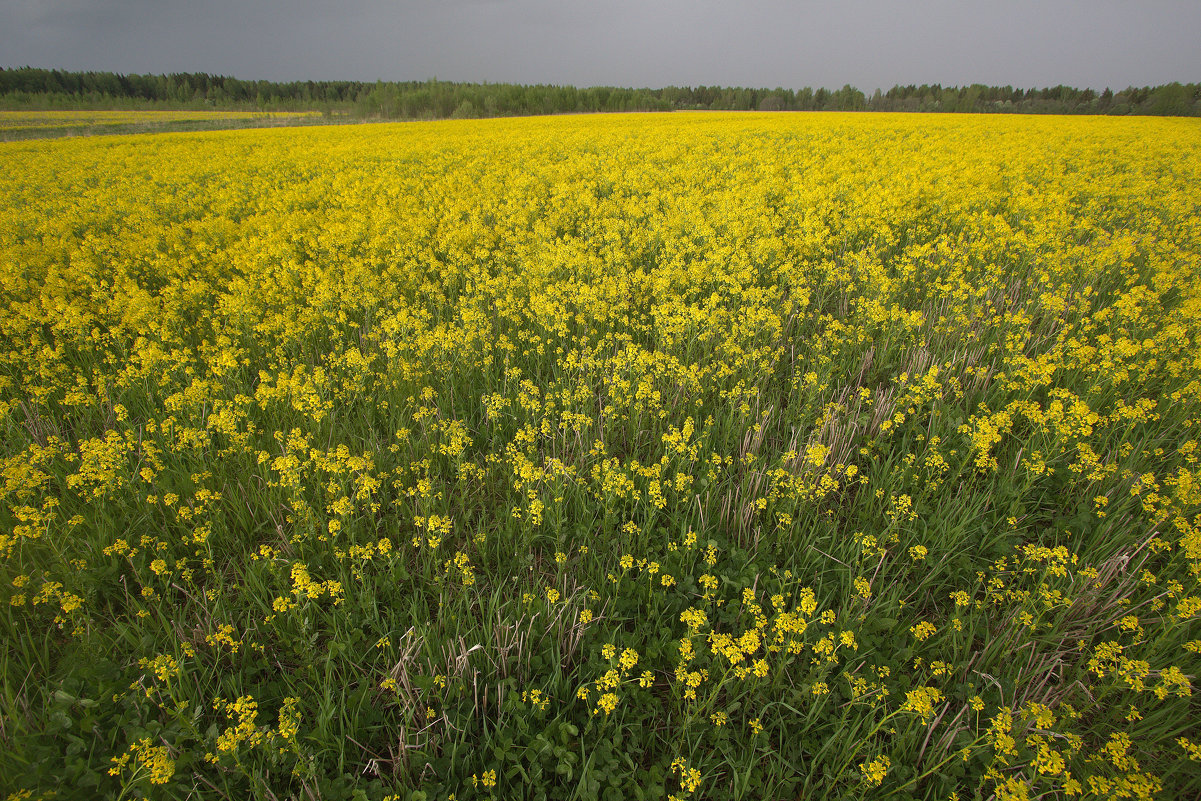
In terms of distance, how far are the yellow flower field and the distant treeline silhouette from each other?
174 feet

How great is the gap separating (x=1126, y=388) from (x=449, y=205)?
9.76m

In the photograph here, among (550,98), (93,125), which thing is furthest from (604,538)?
(550,98)

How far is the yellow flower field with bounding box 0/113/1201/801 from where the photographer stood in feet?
7.13

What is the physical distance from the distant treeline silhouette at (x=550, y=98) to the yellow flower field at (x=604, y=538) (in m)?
52.9

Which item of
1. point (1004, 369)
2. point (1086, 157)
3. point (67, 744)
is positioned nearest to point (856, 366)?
point (1004, 369)

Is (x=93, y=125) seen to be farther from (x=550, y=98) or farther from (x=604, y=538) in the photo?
(x=604, y=538)

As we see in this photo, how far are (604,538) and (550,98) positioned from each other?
5977 cm

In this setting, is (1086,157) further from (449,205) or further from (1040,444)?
(449,205)

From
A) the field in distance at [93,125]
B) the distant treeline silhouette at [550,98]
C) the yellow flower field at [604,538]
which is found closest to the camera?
the yellow flower field at [604,538]

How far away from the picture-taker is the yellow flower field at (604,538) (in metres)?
2.17

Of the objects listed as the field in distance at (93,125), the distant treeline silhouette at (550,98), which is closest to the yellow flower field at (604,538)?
the field in distance at (93,125)

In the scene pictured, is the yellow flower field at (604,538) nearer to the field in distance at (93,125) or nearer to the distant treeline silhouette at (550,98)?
the field in distance at (93,125)

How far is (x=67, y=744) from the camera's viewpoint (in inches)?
85.0

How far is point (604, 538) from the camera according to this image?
3.13 metres
